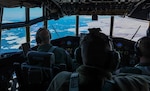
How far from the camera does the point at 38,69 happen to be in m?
2.97

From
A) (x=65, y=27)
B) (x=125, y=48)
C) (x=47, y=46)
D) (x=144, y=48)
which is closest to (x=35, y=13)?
(x=65, y=27)

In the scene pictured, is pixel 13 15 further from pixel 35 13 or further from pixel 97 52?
pixel 97 52

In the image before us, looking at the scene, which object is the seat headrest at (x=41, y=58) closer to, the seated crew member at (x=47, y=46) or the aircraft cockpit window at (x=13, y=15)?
the seated crew member at (x=47, y=46)

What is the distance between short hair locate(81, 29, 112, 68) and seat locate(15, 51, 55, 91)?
1480 mm

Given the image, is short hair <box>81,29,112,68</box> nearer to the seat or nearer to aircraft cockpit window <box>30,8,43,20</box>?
the seat

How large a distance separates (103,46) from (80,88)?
24 cm

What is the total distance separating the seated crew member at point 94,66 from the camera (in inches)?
55.5

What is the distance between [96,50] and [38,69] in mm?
1656

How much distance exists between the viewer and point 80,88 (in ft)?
4.64

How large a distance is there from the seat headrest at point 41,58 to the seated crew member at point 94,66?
1455 millimetres

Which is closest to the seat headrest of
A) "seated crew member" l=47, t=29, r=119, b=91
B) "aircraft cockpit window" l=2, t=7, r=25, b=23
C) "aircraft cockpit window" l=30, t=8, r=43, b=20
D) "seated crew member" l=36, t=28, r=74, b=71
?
"seated crew member" l=36, t=28, r=74, b=71

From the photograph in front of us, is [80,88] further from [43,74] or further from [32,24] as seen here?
[32,24]

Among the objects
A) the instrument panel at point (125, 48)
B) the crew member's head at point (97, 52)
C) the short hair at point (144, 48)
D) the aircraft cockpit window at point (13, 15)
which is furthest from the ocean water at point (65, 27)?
the crew member's head at point (97, 52)

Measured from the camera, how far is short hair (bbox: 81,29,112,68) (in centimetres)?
141
